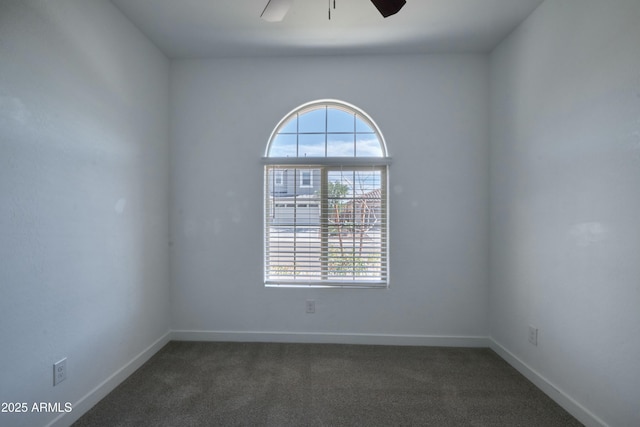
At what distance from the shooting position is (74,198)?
1.88 meters

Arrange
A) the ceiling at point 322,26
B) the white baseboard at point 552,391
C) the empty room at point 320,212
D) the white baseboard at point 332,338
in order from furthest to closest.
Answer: the white baseboard at point 332,338
the ceiling at point 322,26
the white baseboard at point 552,391
the empty room at point 320,212

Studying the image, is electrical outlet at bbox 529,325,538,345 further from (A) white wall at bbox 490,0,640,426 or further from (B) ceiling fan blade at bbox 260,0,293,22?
(B) ceiling fan blade at bbox 260,0,293,22

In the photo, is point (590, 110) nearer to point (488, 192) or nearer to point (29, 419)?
point (488, 192)

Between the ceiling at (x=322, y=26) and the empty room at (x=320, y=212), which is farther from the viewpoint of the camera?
the ceiling at (x=322, y=26)

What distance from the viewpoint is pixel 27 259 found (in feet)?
5.21

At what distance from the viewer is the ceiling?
2.22 metres

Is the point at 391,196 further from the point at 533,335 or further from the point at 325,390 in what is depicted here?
the point at 325,390

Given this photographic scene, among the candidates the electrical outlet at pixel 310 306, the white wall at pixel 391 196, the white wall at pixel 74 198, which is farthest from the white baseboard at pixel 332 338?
the white wall at pixel 74 198

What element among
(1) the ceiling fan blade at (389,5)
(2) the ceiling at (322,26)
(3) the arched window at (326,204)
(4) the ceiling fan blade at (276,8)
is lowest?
(3) the arched window at (326,204)

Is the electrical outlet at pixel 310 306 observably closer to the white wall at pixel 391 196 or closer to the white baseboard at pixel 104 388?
the white wall at pixel 391 196

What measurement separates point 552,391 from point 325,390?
61.4 inches

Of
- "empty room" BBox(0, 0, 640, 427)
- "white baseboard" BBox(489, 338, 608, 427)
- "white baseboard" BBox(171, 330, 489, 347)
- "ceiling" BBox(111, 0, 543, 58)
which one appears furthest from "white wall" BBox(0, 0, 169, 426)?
"white baseboard" BBox(489, 338, 608, 427)

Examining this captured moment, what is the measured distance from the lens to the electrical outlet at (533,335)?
2266 millimetres

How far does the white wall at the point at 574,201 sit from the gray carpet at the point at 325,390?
349 mm
